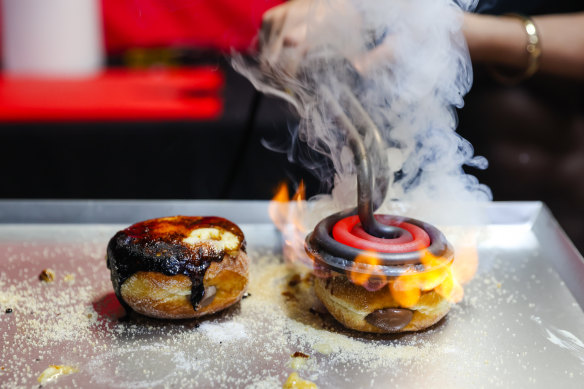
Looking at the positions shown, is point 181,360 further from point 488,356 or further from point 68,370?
point 488,356

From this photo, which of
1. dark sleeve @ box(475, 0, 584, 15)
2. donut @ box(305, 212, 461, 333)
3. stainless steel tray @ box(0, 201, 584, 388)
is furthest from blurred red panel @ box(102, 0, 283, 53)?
donut @ box(305, 212, 461, 333)

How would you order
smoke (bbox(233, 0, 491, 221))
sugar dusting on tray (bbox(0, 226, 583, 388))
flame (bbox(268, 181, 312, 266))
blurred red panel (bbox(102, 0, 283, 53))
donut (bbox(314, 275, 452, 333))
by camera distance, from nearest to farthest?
1. sugar dusting on tray (bbox(0, 226, 583, 388))
2. donut (bbox(314, 275, 452, 333))
3. smoke (bbox(233, 0, 491, 221))
4. flame (bbox(268, 181, 312, 266))
5. blurred red panel (bbox(102, 0, 283, 53))

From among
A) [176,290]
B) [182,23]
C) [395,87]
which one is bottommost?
[176,290]

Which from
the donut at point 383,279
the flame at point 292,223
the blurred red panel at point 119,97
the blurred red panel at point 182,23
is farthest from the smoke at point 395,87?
the blurred red panel at point 182,23

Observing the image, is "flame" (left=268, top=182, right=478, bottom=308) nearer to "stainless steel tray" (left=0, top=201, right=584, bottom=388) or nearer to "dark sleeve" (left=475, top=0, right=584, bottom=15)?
"stainless steel tray" (left=0, top=201, right=584, bottom=388)

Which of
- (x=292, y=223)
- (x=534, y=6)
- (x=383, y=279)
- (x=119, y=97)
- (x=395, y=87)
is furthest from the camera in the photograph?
(x=119, y=97)

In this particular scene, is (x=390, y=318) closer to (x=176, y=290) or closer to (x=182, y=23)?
(x=176, y=290)

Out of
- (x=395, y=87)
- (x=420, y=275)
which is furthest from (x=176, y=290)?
(x=395, y=87)

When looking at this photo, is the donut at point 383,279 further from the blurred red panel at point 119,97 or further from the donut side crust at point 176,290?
the blurred red panel at point 119,97
